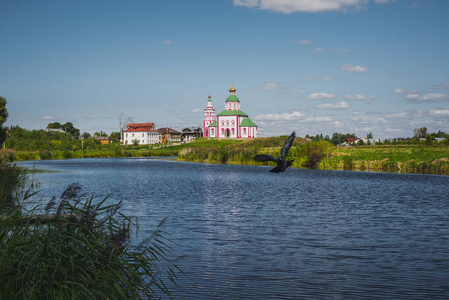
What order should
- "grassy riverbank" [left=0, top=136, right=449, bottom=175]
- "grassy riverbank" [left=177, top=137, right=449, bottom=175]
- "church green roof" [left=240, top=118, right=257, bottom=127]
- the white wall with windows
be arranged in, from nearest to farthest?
1. "grassy riverbank" [left=177, top=137, right=449, bottom=175]
2. "grassy riverbank" [left=0, top=136, right=449, bottom=175]
3. "church green roof" [left=240, top=118, right=257, bottom=127]
4. the white wall with windows

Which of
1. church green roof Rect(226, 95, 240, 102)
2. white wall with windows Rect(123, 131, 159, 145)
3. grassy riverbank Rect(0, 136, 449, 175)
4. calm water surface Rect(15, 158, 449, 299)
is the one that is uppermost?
church green roof Rect(226, 95, 240, 102)

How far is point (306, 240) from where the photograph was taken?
1766cm

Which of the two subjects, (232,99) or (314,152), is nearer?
(314,152)

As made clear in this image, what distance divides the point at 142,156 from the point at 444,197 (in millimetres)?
98465

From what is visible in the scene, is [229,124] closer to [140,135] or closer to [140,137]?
[140,135]

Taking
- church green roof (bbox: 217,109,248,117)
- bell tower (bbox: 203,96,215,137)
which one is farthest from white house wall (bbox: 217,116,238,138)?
bell tower (bbox: 203,96,215,137)

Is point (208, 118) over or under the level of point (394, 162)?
over

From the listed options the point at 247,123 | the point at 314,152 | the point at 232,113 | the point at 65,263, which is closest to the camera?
the point at 65,263

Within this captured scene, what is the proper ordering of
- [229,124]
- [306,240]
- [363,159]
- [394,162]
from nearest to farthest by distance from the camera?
[306,240] < [394,162] < [363,159] < [229,124]

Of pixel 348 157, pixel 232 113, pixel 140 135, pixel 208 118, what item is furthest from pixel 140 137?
pixel 348 157

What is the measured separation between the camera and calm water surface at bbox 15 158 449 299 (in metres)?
12.1

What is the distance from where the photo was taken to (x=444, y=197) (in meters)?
30.9

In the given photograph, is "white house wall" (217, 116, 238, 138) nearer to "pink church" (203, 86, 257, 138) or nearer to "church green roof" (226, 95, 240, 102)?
"pink church" (203, 86, 257, 138)

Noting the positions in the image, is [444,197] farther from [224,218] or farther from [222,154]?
[222,154]
